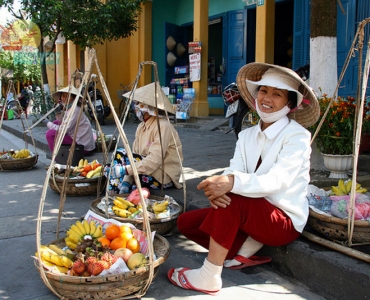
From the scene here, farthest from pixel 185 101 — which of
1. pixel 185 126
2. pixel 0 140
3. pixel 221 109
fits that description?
pixel 0 140

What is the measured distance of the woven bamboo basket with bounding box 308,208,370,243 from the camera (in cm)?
240

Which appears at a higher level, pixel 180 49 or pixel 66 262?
pixel 180 49

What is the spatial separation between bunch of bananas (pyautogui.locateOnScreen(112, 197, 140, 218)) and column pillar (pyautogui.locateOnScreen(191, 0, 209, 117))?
7344 millimetres

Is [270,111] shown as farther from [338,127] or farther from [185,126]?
[185,126]

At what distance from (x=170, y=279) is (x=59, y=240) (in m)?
0.81

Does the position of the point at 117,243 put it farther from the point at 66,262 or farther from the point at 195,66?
the point at 195,66

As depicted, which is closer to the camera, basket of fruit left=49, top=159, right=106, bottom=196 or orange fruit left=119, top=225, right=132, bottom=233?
orange fruit left=119, top=225, right=132, bottom=233

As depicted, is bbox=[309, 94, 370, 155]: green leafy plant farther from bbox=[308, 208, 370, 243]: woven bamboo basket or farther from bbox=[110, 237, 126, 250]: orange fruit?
bbox=[110, 237, 126, 250]: orange fruit

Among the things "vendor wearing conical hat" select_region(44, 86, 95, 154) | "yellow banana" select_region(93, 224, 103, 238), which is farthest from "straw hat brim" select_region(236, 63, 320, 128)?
"vendor wearing conical hat" select_region(44, 86, 95, 154)

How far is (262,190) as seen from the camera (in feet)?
7.46

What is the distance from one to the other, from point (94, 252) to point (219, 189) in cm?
83

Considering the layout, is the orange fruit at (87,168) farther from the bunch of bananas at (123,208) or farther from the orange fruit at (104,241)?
the orange fruit at (104,241)

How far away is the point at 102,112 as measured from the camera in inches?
429

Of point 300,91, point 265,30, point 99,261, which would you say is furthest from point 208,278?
point 265,30
